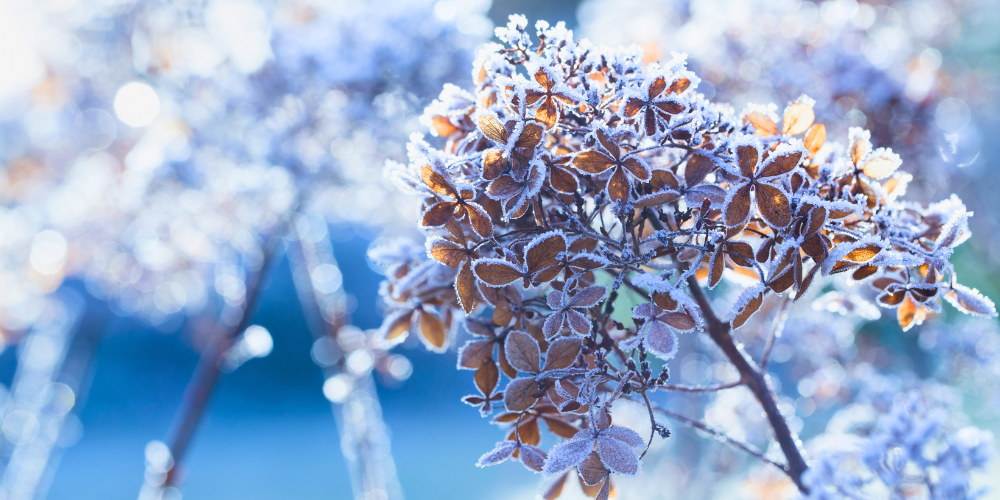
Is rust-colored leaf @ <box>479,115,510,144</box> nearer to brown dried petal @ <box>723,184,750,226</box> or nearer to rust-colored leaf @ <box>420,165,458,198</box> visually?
Answer: rust-colored leaf @ <box>420,165,458,198</box>

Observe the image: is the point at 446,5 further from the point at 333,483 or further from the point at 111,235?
the point at 333,483

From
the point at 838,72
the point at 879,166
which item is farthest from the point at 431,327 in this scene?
the point at 838,72

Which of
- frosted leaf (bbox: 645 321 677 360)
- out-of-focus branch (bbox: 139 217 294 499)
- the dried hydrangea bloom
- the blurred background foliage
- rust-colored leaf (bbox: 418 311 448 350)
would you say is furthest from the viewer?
the blurred background foliage

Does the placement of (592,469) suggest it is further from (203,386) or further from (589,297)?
(203,386)

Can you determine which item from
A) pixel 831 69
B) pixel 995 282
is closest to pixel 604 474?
pixel 831 69

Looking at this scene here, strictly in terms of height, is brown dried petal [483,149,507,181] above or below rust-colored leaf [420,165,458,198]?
above

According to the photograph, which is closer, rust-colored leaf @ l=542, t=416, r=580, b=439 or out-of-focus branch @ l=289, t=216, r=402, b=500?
rust-colored leaf @ l=542, t=416, r=580, b=439

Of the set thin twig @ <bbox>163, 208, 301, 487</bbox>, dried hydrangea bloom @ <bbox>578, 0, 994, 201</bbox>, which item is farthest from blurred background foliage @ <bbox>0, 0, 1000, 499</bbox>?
thin twig @ <bbox>163, 208, 301, 487</bbox>
